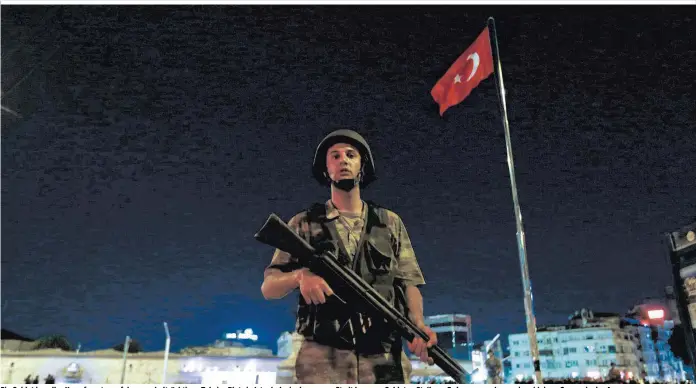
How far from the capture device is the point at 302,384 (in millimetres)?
5477

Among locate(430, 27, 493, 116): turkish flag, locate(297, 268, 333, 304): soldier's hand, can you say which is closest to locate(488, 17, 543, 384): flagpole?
locate(430, 27, 493, 116): turkish flag

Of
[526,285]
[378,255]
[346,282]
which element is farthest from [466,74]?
[346,282]

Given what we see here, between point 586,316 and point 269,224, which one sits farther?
point 586,316

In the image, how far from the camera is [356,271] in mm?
5781

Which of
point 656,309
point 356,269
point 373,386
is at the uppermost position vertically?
point 656,309

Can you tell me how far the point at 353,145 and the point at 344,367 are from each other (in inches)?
104

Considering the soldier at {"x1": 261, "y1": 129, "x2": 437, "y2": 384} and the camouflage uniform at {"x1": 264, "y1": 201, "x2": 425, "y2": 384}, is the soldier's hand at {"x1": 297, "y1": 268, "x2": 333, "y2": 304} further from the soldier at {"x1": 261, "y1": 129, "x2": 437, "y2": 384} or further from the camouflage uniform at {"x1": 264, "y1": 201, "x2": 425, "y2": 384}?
the camouflage uniform at {"x1": 264, "y1": 201, "x2": 425, "y2": 384}

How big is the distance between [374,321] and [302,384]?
41.8 inches

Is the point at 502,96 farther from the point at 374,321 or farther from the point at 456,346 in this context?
the point at 456,346

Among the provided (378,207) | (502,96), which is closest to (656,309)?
(502,96)

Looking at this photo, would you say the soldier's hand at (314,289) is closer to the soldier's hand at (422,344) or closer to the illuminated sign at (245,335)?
the soldier's hand at (422,344)

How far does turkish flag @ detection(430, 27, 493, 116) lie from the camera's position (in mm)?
10914

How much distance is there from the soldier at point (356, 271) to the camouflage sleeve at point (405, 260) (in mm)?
12

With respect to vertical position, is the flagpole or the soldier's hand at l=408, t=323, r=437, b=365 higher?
the flagpole
